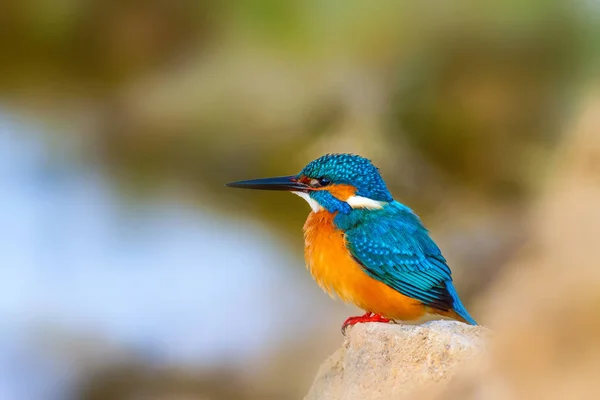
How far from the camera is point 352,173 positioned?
2.57 meters

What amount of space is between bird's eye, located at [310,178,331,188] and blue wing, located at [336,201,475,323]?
15 centimetres

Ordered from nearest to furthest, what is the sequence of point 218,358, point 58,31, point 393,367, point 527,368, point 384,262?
point 527,368
point 393,367
point 384,262
point 218,358
point 58,31

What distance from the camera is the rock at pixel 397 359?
1.59 m

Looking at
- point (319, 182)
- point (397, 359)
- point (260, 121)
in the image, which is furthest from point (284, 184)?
point (260, 121)

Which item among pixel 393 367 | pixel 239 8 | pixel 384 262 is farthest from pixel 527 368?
pixel 239 8

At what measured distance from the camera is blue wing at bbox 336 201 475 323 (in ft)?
7.64

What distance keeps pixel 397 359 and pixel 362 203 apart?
862 mm

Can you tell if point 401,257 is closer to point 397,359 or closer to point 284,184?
point 284,184

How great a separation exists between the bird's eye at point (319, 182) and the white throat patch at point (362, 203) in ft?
0.29

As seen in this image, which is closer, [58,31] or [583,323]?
[583,323]

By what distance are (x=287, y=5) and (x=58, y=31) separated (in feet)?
6.11

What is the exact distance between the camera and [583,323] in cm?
103

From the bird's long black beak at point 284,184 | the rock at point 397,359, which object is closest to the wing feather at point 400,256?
the bird's long black beak at point 284,184

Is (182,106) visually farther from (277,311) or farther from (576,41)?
(576,41)
